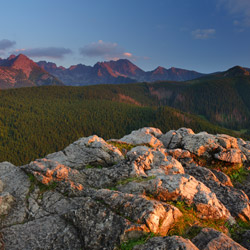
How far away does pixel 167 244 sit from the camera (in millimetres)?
8102

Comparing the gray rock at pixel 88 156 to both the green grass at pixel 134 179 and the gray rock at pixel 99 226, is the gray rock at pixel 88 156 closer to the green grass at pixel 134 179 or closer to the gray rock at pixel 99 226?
the green grass at pixel 134 179

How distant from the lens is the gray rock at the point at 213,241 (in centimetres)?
868

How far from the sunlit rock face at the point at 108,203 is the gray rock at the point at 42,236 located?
0.05 m

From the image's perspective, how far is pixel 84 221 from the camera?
1046 centimetres

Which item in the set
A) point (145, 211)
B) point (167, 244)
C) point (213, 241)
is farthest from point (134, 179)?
point (167, 244)

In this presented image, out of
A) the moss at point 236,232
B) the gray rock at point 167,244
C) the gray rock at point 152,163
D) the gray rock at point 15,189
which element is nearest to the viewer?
the gray rock at point 167,244

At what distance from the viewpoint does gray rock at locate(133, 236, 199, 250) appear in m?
7.89

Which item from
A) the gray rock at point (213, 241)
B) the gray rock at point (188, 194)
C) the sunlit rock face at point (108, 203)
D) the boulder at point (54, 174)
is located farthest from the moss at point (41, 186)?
the gray rock at point (213, 241)

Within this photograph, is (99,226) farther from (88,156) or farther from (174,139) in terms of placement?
(174,139)

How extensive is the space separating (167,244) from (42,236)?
7.07 meters

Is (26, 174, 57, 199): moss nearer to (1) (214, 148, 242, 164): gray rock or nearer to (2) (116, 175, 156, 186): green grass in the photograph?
(2) (116, 175, 156, 186): green grass

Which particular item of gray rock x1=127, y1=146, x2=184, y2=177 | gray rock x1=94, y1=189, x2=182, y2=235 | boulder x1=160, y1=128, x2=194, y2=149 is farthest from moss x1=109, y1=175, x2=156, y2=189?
boulder x1=160, y1=128, x2=194, y2=149

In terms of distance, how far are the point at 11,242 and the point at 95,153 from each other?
1341 cm

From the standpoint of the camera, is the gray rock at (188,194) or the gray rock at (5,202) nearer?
the gray rock at (5,202)
